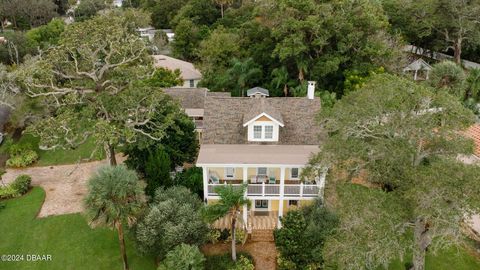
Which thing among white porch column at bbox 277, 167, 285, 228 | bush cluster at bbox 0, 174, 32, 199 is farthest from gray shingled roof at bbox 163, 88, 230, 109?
white porch column at bbox 277, 167, 285, 228

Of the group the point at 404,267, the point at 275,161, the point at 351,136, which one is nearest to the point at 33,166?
the point at 275,161

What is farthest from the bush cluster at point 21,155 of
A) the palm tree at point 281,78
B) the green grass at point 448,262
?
the green grass at point 448,262

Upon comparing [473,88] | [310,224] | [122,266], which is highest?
[473,88]

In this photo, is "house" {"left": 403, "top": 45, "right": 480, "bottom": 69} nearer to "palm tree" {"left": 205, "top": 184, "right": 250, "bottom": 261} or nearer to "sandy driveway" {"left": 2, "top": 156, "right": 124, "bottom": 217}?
"palm tree" {"left": 205, "top": 184, "right": 250, "bottom": 261}

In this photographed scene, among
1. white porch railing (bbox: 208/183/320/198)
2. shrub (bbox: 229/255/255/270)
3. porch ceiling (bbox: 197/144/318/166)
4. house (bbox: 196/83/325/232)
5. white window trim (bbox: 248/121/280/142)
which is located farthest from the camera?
white window trim (bbox: 248/121/280/142)

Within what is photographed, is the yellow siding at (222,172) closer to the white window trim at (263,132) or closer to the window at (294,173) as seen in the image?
the white window trim at (263,132)

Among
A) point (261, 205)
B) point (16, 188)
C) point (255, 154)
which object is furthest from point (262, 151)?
point (16, 188)

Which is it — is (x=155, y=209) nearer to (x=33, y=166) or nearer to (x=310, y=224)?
(x=310, y=224)
